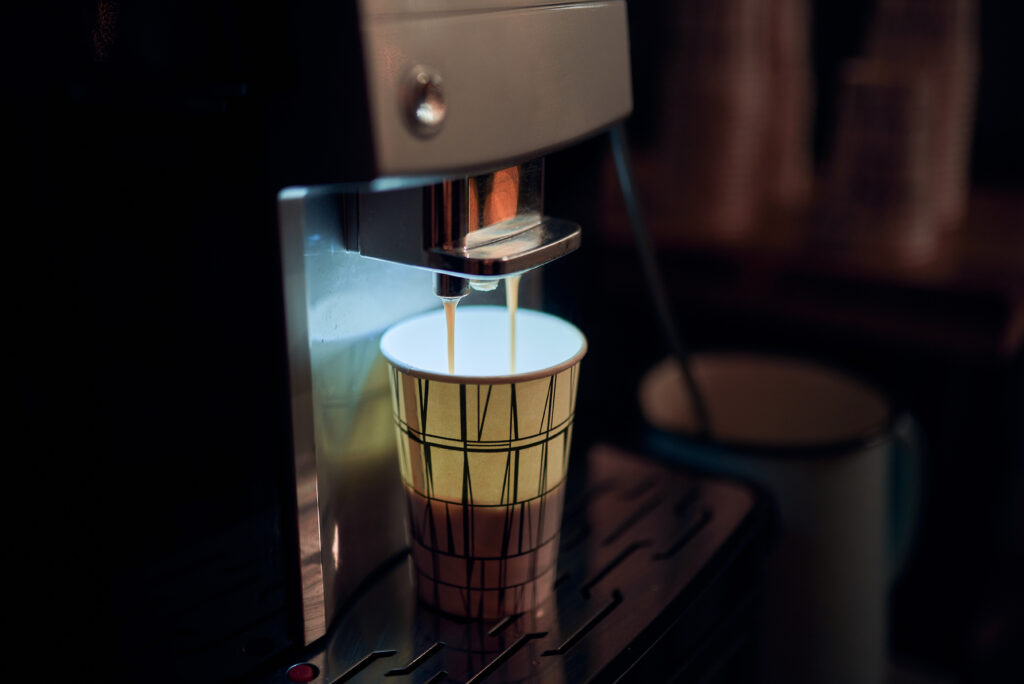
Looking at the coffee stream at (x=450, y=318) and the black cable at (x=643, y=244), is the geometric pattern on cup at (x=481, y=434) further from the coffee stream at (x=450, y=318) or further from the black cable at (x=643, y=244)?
the black cable at (x=643, y=244)

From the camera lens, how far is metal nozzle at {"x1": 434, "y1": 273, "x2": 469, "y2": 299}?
15.3 inches

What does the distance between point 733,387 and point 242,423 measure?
45 cm

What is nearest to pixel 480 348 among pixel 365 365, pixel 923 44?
pixel 365 365

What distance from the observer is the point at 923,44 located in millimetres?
806

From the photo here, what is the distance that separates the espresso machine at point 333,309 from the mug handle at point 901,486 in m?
0.14

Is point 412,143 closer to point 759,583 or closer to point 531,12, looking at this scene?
point 531,12

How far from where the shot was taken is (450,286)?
389mm

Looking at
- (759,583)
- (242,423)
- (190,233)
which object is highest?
(190,233)

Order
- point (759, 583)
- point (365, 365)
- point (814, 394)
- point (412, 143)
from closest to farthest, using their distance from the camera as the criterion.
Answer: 1. point (412, 143)
2. point (365, 365)
3. point (759, 583)
4. point (814, 394)

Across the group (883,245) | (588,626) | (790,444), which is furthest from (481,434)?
(883,245)

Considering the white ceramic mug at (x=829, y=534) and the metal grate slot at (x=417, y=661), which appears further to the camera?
the white ceramic mug at (x=829, y=534)

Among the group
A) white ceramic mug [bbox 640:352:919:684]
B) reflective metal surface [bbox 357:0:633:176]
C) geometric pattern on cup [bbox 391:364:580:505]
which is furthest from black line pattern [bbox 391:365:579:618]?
white ceramic mug [bbox 640:352:919:684]

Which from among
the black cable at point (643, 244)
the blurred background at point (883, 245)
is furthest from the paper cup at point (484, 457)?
the blurred background at point (883, 245)

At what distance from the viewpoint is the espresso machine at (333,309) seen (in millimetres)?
318
